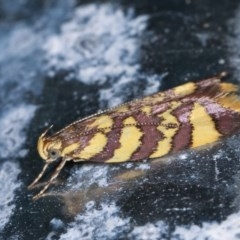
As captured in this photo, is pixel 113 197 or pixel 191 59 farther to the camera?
pixel 191 59

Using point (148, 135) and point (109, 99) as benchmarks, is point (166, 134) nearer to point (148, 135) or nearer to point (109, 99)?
point (148, 135)

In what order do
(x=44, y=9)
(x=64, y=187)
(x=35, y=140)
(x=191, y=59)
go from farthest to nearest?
(x=44, y=9) < (x=191, y=59) < (x=35, y=140) < (x=64, y=187)

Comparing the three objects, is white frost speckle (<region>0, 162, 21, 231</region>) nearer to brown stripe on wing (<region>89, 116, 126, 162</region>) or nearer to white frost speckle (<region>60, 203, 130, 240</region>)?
white frost speckle (<region>60, 203, 130, 240</region>)

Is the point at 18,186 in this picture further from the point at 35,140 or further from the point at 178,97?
the point at 178,97

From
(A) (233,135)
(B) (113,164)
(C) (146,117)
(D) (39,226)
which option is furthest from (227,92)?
(D) (39,226)

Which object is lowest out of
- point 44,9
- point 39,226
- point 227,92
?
point 39,226

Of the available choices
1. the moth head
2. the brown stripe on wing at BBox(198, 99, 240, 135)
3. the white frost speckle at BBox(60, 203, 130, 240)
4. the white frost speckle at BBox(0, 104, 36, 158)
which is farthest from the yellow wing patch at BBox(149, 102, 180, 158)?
the white frost speckle at BBox(0, 104, 36, 158)
